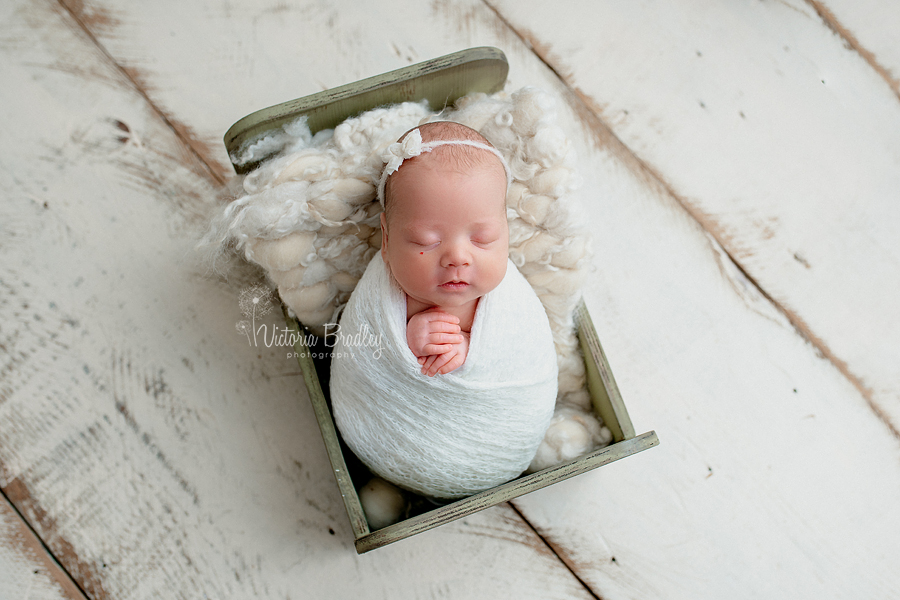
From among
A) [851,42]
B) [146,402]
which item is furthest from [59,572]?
[851,42]

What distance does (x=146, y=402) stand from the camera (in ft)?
3.35

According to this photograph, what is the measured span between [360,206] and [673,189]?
614mm

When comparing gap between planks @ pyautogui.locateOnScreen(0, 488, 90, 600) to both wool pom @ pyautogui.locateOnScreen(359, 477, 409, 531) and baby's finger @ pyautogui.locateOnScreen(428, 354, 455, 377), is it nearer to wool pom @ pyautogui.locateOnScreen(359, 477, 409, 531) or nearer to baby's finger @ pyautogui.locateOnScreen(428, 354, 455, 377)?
wool pom @ pyautogui.locateOnScreen(359, 477, 409, 531)

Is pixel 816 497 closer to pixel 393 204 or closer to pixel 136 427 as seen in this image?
pixel 393 204

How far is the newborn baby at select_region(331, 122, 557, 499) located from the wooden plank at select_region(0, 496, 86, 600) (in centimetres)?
53

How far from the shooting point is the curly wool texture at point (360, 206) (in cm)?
81

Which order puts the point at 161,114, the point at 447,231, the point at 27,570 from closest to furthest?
the point at 447,231 → the point at 27,570 → the point at 161,114

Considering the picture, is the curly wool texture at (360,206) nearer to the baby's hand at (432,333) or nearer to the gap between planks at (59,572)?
the baby's hand at (432,333)

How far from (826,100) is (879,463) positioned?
26.6 inches

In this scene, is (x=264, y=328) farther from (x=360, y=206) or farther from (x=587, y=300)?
(x=587, y=300)

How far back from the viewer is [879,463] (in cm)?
109

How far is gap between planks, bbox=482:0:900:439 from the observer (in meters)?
1.11

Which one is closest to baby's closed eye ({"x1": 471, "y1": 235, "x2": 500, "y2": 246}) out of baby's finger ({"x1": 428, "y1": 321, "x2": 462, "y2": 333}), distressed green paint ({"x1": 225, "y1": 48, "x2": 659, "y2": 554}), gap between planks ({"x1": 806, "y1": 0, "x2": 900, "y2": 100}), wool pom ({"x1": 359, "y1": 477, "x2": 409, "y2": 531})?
baby's finger ({"x1": 428, "y1": 321, "x2": 462, "y2": 333})

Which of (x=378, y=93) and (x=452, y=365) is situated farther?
(x=378, y=93)
